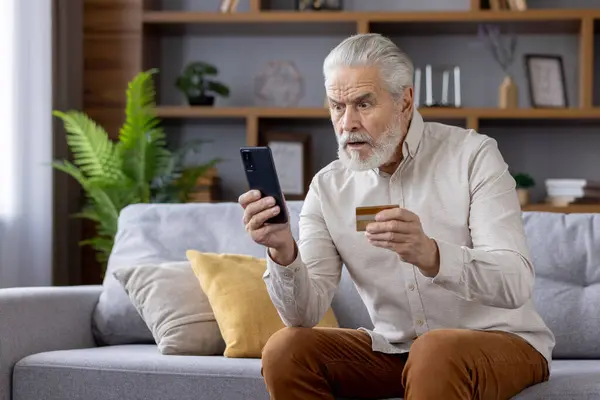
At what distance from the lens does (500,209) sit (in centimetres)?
205

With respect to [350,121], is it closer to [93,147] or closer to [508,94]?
[93,147]

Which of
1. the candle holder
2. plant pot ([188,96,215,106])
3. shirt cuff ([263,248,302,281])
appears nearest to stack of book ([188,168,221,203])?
plant pot ([188,96,215,106])

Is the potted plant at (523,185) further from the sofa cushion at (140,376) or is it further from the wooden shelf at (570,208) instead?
the sofa cushion at (140,376)

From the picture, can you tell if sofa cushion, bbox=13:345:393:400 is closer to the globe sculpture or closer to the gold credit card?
the gold credit card

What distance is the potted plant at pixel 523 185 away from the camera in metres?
4.34

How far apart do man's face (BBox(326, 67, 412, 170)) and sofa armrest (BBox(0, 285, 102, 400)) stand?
3.27 ft

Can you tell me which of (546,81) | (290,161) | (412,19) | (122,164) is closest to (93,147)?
(122,164)

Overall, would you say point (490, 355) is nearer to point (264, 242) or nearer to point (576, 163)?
point (264, 242)

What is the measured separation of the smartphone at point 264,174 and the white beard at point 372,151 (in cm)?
27

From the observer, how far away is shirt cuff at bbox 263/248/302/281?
202cm

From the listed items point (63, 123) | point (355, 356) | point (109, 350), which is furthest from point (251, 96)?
point (355, 356)

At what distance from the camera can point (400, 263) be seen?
2178 millimetres

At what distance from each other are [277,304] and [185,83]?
2564 mm

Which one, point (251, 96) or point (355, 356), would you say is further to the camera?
point (251, 96)
